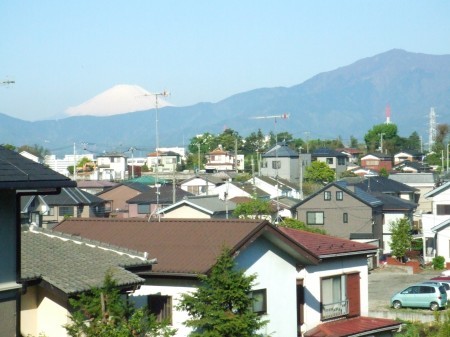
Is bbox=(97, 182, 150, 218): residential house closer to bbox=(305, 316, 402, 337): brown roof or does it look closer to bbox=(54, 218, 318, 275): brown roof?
bbox=(305, 316, 402, 337): brown roof

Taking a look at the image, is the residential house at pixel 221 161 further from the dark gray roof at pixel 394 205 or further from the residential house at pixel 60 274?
the residential house at pixel 60 274

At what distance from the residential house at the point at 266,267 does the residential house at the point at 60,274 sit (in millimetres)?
1191

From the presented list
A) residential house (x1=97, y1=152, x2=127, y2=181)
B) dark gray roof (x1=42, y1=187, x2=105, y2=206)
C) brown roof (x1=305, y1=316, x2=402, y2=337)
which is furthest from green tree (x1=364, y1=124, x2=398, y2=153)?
brown roof (x1=305, y1=316, x2=402, y2=337)

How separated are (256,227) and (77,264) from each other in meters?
3.66

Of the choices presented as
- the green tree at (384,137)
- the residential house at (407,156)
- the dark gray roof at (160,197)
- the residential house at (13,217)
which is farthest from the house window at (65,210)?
the green tree at (384,137)

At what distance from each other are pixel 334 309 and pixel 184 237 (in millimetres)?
3849

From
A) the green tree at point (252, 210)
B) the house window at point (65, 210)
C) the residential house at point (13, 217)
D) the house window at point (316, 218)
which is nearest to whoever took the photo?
the residential house at point (13, 217)

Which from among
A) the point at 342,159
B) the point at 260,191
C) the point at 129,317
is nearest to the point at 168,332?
the point at 129,317

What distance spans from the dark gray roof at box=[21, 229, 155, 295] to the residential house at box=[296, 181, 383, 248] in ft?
103

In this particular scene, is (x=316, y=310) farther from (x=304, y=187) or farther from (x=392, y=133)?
(x=392, y=133)

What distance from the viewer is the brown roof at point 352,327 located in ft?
47.1

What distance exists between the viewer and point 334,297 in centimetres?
1535

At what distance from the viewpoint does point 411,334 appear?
19.9 meters

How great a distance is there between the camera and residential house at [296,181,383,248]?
41594 mm
